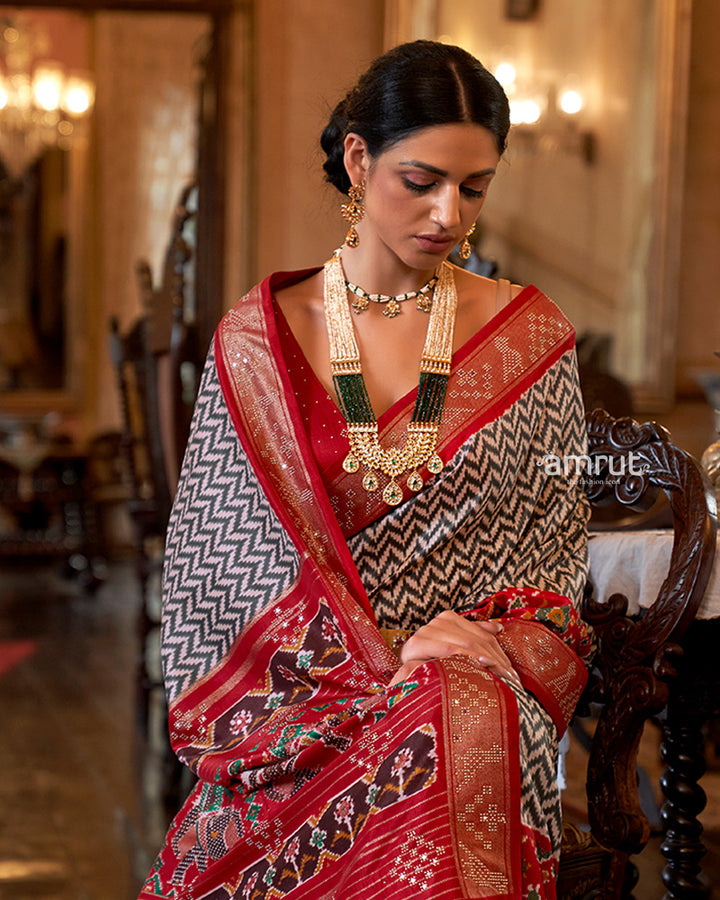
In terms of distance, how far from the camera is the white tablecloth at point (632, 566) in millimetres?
1918

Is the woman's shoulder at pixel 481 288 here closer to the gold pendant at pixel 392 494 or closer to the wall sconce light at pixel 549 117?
the gold pendant at pixel 392 494

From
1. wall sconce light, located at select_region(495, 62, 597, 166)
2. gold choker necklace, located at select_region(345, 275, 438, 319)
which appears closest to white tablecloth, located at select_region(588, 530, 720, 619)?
gold choker necklace, located at select_region(345, 275, 438, 319)

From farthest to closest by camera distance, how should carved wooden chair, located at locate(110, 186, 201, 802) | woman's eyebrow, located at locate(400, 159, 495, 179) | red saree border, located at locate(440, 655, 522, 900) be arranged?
carved wooden chair, located at locate(110, 186, 201, 802) < woman's eyebrow, located at locate(400, 159, 495, 179) < red saree border, located at locate(440, 655, 522, 900)

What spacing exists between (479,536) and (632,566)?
1.21 feet

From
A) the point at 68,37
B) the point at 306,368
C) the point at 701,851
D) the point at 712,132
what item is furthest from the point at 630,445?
the point at 68,37

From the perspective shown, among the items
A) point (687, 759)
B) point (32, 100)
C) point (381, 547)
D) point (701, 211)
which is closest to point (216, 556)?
point (381, 547)

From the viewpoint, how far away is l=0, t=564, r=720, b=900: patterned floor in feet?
8.48

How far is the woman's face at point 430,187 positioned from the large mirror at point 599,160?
5154 mm

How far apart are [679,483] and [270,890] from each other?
89 cm

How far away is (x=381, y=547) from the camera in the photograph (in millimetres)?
→ 1742

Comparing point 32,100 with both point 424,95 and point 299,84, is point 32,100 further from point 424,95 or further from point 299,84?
point 424,95

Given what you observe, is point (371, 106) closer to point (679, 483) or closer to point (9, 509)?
point (679, 483)

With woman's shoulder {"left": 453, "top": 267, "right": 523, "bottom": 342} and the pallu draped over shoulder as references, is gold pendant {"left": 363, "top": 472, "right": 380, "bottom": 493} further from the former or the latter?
woman's shoulder {"left": 453, "top": 267, "right": 523, "bottom": 342}

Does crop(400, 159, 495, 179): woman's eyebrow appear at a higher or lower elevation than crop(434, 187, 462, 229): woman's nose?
higher
